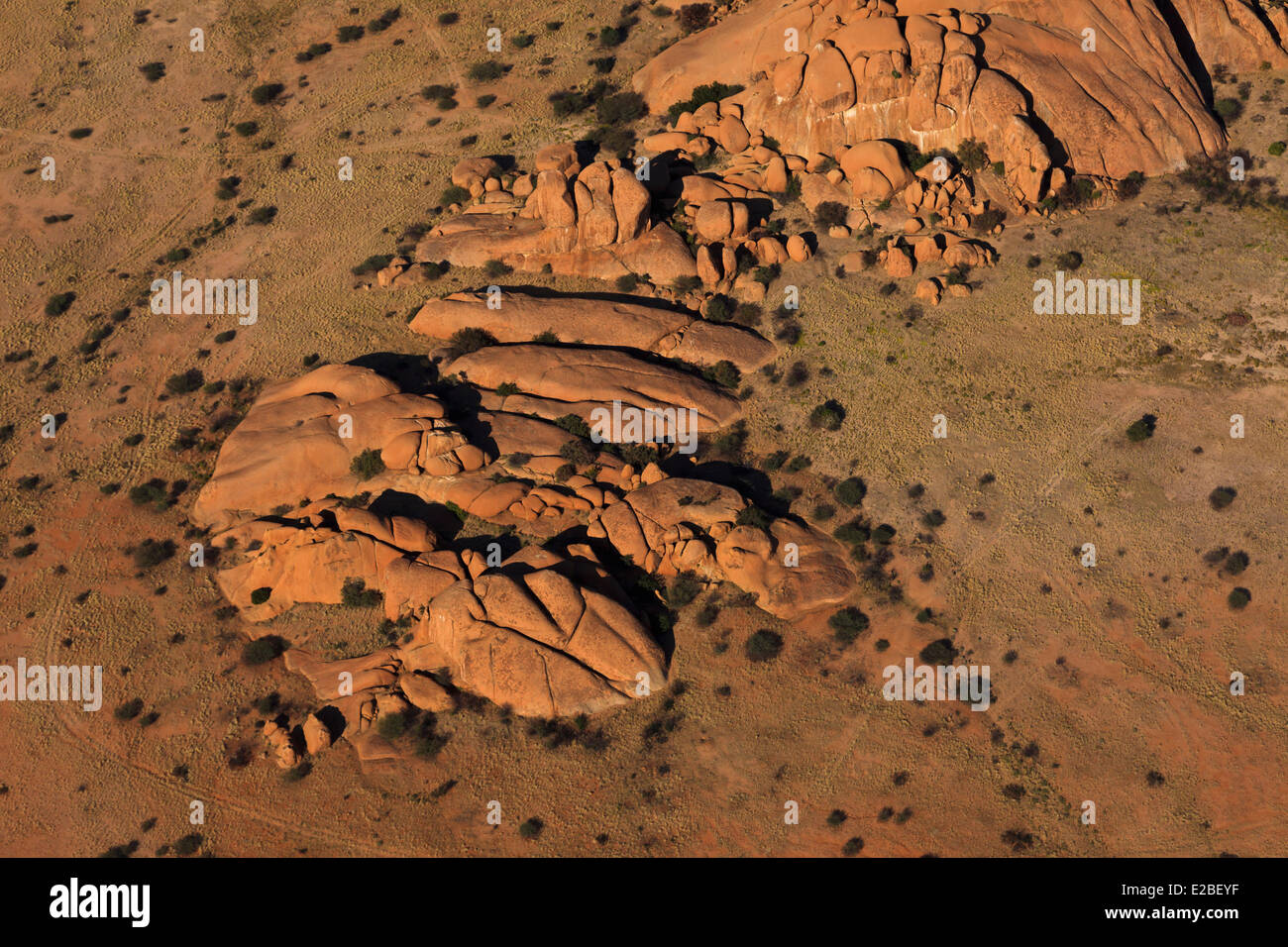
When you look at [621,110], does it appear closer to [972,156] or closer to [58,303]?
[972,156]

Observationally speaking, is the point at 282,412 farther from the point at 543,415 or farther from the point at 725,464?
the point at 725,464

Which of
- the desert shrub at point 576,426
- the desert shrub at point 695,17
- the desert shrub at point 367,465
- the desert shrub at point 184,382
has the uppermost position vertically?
the desert shrub at point 695,17

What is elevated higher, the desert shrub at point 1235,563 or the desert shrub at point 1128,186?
the desert shrub at point 1128,186

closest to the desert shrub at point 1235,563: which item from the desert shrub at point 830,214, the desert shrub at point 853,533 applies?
the desert shrub at point 853,533

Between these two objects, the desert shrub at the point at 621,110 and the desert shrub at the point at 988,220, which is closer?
the desert shrub at the point at 988,220

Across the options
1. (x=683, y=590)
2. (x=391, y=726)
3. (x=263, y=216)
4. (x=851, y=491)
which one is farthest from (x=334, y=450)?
(x=851, y=491)

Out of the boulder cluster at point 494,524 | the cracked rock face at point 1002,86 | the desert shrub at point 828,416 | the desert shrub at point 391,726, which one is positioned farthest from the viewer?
the cracked rock face at point 1002,86

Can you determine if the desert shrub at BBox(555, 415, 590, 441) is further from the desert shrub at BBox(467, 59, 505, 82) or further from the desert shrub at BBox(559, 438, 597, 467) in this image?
the desert shrub at BBox(467, 59, 505, 82)

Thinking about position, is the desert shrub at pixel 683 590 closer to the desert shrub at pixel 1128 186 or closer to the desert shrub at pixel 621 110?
the desert shrub at pixel 621 110
